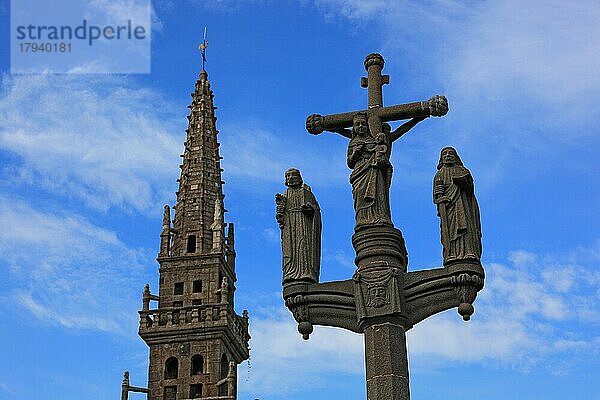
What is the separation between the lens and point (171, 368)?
63531 mm

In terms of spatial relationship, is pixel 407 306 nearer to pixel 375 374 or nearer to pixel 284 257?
pixel 375 374

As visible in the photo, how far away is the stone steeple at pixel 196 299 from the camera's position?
6238cm

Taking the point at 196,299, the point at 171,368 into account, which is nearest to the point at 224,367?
the point at 171,368

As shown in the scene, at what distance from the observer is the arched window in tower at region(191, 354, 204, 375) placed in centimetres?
6274

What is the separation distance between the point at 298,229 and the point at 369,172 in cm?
133

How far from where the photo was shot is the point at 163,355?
63.5 meters

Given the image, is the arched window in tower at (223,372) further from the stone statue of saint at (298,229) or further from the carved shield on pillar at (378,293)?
the carved shield on pillar at (378,293)

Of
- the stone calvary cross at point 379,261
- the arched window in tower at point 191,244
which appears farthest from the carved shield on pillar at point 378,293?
the arched window in tower at point 191,244

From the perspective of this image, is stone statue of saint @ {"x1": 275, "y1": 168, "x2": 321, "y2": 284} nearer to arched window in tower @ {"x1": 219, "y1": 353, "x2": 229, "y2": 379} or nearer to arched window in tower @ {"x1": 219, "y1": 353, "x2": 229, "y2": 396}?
arched window in tower @ {"x1": 219, "y1": 353, "x2": 229, "y2": 396}

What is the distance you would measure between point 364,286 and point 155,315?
52.0 meters

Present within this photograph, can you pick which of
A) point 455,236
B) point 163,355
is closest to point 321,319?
point 455,236

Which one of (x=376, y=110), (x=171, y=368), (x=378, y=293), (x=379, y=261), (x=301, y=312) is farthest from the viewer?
(x=171, y=368)

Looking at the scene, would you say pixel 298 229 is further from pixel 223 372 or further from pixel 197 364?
pixel 197 364

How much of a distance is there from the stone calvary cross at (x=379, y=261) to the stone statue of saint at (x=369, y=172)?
14mm
